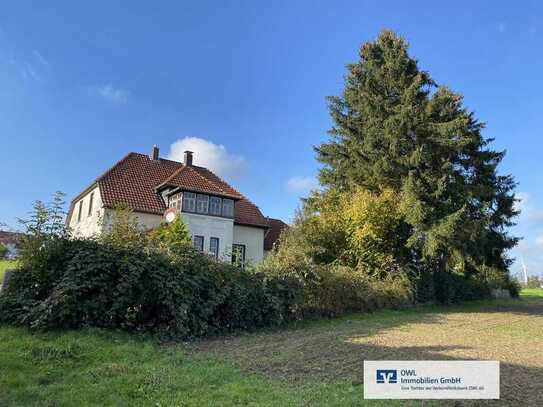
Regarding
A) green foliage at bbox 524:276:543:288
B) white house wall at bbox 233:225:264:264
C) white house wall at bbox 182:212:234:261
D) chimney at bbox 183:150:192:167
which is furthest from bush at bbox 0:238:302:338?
green foliage at bbox 524:276:543:288

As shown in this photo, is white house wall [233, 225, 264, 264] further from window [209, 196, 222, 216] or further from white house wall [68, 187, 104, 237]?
white house wall [68, 187, 104, 237]

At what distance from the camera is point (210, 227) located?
2670 cm

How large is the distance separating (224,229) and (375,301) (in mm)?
12313

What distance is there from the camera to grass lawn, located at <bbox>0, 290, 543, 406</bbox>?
225 inches

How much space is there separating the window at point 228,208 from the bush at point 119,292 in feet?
51.8

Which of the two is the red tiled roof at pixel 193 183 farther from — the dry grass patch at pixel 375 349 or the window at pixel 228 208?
the dry grass patch at pixel 375 349

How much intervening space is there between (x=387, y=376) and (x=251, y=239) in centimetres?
2408

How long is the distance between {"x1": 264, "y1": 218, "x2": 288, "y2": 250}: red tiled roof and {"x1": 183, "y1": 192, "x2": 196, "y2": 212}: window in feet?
29.4

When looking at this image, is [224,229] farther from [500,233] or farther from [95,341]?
[95,341]

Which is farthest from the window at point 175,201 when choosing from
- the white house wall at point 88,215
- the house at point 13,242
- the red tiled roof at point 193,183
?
the house at point 13,242

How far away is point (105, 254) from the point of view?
10.0 metres

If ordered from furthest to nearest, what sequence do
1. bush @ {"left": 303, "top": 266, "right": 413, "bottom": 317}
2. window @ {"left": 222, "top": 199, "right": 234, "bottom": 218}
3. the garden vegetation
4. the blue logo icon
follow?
window @ {"left": 222, "top": 199, "right": 234, "bottom": 218} → bush @ {"left": 303, "top": 266, "right": 413, "bottom": 317} → the garden vegetation → the blue logo icon

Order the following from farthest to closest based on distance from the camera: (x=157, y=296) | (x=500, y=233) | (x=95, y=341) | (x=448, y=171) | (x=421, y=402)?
1. (x=500, y=233)
2. (x=448, y=171)
3. (x=157, y=296)
4. (x=95, y=341)
5. (x=421, y=402)

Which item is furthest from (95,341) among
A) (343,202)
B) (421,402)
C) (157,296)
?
(343,202)
